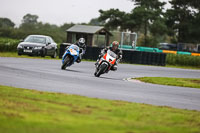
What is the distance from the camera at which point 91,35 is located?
59.3 meters

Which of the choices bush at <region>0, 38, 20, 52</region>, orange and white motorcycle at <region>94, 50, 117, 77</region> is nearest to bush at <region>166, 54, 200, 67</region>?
bush at <region>0, 38, 20, 52</region>

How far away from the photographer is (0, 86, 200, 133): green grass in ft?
24.3

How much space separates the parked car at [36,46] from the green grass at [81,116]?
19399 mm

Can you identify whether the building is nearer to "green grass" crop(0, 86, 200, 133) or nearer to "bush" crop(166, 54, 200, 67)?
"bush" crop(166, 54, 200, 67)

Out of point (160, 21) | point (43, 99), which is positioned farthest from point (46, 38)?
point (160, 21)

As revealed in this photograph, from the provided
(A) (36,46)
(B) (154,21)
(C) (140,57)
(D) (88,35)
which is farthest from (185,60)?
(B) (154,21)

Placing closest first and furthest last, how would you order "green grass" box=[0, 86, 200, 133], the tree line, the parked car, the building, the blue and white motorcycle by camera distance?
"green grass" box=[0, 86, 200, 133] → the blue and white motorcycle → the parked car → the building → the tree line

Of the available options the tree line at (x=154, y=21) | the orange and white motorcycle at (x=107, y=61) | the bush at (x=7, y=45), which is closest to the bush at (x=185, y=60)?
the bush at (x=7, y=45)

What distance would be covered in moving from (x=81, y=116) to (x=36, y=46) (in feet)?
75.2

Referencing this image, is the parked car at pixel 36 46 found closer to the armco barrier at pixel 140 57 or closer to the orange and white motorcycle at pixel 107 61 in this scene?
the armco barrier at pixel 140 57

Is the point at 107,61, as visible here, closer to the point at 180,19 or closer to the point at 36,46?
the point at 36,46

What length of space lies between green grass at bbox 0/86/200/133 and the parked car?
63.6ft

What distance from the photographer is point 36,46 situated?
31.1m

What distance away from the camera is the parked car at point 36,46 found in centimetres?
3083
